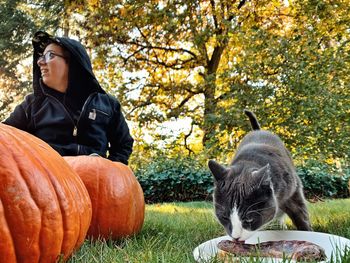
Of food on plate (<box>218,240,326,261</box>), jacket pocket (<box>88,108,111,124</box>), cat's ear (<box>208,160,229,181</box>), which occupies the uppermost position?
jacket pocket (<box>88,108,111,124</box>)

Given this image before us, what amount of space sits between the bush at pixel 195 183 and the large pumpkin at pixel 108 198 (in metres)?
5.08

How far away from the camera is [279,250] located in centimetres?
160

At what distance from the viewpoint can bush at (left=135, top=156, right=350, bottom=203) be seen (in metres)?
7.48

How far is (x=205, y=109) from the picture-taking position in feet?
31.6

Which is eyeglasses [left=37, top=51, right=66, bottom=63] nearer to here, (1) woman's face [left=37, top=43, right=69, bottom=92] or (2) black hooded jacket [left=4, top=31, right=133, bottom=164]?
(1) woman's face [left=37, top=43, right=69, bottom=92]

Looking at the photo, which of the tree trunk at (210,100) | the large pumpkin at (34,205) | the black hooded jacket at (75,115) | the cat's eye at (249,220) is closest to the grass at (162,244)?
the large pumpkin at (34,205)

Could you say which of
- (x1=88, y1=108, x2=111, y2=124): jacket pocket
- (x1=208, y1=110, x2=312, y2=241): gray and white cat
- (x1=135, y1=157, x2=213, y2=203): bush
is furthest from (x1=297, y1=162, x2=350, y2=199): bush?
(x1=88, y1=108, x2=111, y2=124): jacket pocket

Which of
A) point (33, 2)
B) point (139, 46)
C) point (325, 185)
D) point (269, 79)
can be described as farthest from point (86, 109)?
point (33, 2)

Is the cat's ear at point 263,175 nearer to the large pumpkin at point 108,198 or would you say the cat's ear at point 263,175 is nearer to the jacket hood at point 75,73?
the large pumpkin at point 108,198

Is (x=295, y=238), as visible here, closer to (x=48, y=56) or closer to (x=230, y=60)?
(x=48, y=56)

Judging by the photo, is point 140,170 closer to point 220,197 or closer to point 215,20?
point 215,20

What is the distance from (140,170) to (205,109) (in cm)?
245

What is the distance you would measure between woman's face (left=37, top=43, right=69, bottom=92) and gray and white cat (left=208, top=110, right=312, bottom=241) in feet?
4.80

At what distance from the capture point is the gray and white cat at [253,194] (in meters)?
2.17
